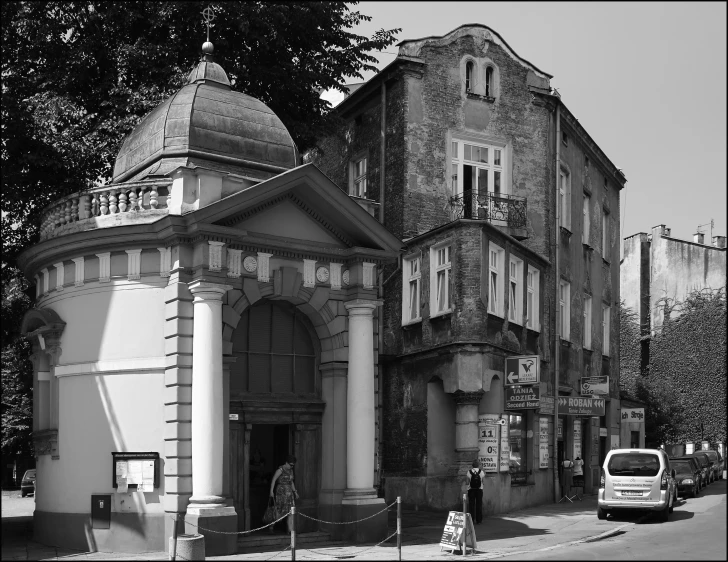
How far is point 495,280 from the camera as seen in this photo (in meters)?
29.5

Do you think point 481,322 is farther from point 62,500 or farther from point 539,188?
point 62,500

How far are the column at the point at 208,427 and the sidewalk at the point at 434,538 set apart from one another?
651 millimetres

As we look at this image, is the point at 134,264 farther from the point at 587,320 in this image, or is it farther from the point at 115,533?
the point at 587,320

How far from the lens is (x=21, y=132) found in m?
27.3

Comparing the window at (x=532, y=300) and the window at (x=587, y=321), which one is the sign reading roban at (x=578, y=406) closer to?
the window at (x=532, y=300)

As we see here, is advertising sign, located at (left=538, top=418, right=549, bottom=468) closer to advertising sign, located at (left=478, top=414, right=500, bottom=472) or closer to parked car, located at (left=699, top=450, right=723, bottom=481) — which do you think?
advertising sign, located at (left=478, top=414, right=500, bottom=472)

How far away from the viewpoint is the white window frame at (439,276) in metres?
28.9

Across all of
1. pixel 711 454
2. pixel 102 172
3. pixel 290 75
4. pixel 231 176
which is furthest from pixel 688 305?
pixel 231 176

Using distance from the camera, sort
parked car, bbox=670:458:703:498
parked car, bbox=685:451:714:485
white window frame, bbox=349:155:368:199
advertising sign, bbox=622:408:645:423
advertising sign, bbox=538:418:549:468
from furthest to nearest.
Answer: parked car, bbox=685:451:714:485
advertising sign, bbox=622:408:645:423
parked car, bbox=670:458:703:498
white window frame, bbox=349:155:368:199
advertising sign, bbox=538:418:549:468

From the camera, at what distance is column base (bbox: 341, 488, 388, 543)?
68.4 feet

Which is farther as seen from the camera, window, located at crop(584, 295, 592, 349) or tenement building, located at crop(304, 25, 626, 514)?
window, located at crop(584, 295, 592, 349)

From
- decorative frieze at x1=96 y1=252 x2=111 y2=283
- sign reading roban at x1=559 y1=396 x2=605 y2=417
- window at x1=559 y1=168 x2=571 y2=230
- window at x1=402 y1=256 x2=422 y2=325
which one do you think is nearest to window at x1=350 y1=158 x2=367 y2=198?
window at x1=402 y1=256 x2=422 y2=325

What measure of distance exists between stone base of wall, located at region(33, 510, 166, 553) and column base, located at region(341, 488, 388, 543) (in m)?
3.87

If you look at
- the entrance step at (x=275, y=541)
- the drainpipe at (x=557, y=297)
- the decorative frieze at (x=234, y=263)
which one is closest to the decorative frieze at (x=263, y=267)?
the decorative frieze at (x=234, y=263)
